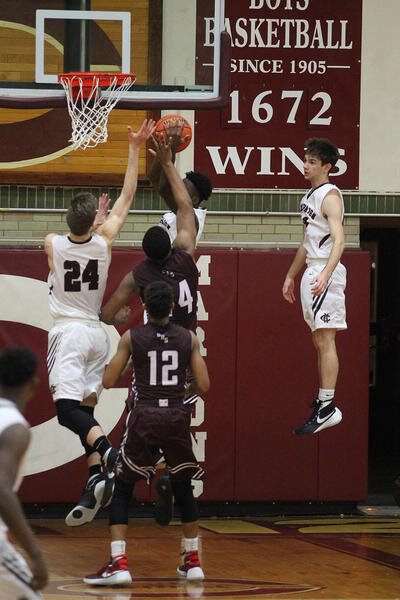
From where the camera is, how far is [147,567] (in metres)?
9.31

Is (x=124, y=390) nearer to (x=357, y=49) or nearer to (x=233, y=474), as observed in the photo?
(x=233, y=474)

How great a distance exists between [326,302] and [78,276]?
2434 millimetres

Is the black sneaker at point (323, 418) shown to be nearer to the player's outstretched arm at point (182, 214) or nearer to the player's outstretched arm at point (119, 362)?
the player's outstretched arm at point (182, 214)

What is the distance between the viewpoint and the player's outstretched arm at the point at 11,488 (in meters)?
5.01

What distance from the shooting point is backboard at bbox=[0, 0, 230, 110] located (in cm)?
1005

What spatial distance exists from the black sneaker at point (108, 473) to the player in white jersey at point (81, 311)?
0.03m

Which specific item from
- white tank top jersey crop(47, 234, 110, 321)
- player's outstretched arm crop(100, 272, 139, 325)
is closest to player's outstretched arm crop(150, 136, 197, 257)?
player's outstretched arm crop(100, 272, 139, 325)

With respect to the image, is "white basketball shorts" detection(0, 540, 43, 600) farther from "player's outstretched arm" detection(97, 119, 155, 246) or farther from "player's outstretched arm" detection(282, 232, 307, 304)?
"player's outstretched arm" detection(282, 232, 307, 304)

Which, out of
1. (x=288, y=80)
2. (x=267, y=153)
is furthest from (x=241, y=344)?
(x=288, y=80)

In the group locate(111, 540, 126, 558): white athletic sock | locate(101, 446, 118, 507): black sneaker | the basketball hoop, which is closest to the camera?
locate(111, 540, 126, 558): white athletic sock

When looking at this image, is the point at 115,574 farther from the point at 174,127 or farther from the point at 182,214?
the point at 174,127

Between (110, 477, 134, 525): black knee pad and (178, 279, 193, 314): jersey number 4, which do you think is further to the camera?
(178, 279, 193, 314): jersey number 4

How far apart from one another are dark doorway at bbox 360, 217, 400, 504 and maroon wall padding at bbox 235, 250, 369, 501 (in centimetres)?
455

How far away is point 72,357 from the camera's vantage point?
9031 millimetres
